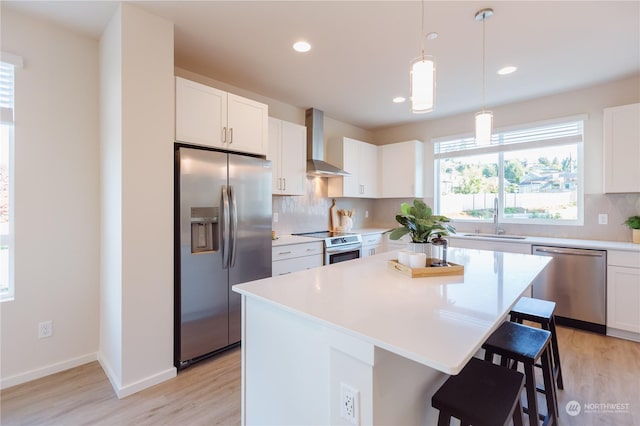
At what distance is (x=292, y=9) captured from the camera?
2086 millimetres

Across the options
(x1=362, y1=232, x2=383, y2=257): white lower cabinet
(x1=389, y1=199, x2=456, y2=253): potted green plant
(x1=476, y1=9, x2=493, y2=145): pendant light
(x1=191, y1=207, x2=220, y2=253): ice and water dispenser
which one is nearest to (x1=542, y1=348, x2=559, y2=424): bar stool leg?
(x1=389, y1=199, x2=456, y2=253): potted green plant

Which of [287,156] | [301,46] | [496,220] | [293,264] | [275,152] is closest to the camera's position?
[301,46]

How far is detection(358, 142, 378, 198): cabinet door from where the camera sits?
475 cm

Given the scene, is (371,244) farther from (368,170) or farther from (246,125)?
(246,125)

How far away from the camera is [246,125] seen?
283cm

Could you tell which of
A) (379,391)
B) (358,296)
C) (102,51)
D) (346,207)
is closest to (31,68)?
(102,51)

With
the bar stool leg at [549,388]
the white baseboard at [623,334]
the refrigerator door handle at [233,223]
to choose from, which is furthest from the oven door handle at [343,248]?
the white baseboard at [623,334]

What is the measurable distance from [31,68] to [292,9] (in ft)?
6.61

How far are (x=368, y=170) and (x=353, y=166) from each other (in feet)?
1.34

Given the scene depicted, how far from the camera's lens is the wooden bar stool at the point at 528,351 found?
4.68 ft

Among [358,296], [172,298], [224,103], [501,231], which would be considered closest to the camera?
[358,296]

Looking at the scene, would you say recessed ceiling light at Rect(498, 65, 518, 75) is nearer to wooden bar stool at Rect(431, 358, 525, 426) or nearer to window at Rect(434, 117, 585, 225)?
window at Rect(434, 117, 585, 225)

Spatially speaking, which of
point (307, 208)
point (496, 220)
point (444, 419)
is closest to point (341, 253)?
point (307, 208)

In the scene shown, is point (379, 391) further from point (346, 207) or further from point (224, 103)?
point (346, 207)
